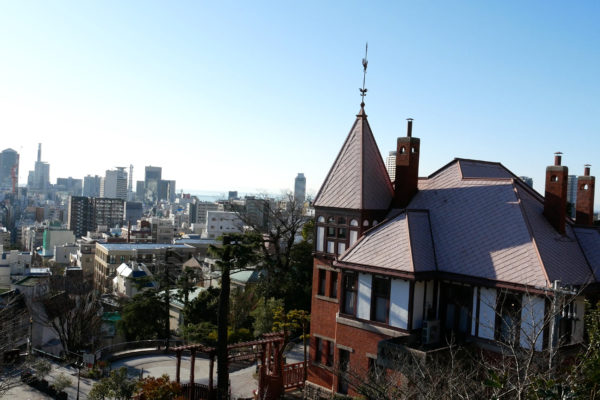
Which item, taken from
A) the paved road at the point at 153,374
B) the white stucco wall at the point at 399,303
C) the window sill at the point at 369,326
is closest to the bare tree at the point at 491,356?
the window sill at the point at 369,326

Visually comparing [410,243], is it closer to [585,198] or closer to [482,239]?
[482,239]

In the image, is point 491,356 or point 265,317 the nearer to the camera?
point 491,356

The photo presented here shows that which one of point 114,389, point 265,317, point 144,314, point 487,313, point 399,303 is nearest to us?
point 487,313

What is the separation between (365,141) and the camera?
87.7 ft

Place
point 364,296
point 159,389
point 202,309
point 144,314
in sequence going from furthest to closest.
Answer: point 144,314, point 202,309, point 364,296, point 159,389

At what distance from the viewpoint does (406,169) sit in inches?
1024

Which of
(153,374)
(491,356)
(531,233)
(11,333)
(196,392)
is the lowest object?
(153,374)

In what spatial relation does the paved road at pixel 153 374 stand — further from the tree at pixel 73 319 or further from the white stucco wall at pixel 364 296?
the white stucco wall at pixel 364 296

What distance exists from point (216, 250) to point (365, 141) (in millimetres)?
9312

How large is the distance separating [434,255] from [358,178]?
5433mm

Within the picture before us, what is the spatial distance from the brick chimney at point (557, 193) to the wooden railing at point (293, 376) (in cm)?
1403

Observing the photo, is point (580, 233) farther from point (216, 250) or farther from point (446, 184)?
point (216, 250)

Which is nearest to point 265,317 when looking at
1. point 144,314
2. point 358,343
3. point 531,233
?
point 358,343

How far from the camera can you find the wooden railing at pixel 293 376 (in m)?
26.5
